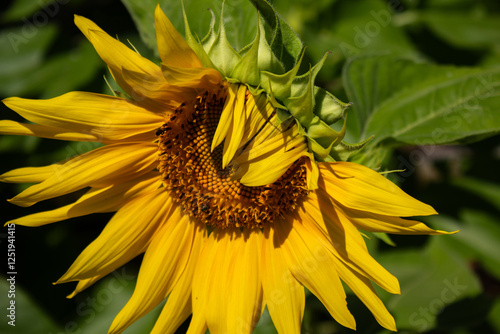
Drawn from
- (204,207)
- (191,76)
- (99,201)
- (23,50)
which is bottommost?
(204,207)

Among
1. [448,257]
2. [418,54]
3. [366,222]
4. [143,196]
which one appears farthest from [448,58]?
[143,196]

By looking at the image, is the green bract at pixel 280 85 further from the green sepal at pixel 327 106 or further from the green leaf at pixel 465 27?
the green leaf at pixel 465 27

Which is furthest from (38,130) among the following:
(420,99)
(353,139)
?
(420,99)

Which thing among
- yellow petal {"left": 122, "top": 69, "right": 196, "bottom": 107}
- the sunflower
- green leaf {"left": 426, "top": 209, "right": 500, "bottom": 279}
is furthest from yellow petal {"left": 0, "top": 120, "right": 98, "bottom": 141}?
green leaf {"left": 426, "top": 209, "right": 500, "bottom": 279}

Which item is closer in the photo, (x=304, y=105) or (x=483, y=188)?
(x=304, y=105)

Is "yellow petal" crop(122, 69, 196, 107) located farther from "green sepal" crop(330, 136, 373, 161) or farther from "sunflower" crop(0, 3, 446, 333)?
"green sepal" crop(330, 136, 373, 161)

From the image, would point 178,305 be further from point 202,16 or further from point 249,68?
point 202,16
